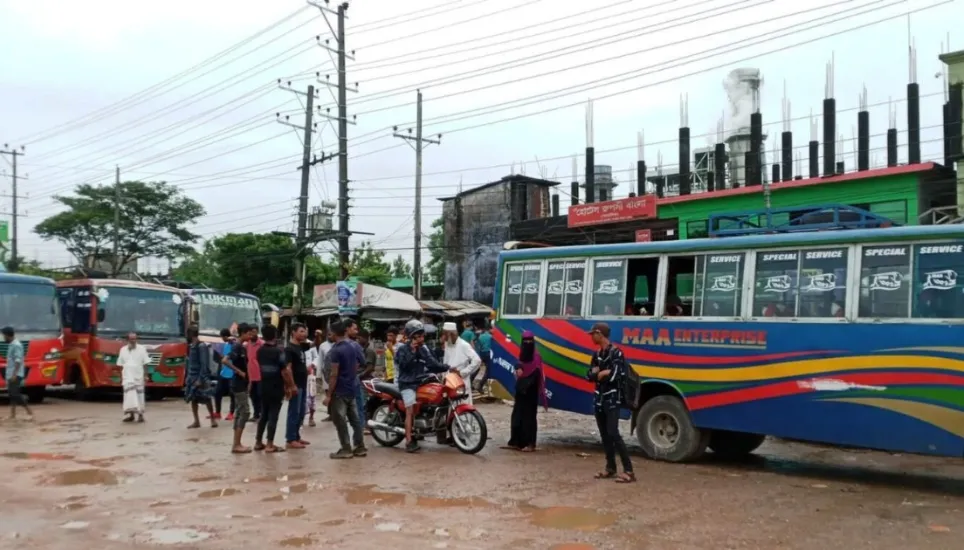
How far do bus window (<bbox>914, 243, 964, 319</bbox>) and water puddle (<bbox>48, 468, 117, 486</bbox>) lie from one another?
8439 millimetres

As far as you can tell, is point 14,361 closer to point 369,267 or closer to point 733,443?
point 733,443

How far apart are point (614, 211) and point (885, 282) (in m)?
24.3

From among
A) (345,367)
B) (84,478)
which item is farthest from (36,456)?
(345,367)

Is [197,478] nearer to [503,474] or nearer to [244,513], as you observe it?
[244,513]

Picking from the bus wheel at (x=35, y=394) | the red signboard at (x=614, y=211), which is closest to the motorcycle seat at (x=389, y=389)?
the bus wheel at (x=35, y=394)

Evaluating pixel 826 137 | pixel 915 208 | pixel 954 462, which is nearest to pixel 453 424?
pixel 954 462

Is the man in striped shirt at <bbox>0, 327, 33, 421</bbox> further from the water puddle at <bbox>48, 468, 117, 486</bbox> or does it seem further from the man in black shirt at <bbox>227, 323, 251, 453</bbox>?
the water puddle at <bbox>48, 468, 117, 486</bbox>

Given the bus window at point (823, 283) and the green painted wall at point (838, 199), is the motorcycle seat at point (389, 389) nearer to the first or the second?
the bus window at point (823, 283)

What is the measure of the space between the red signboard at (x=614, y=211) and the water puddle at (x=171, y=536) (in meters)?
26.5

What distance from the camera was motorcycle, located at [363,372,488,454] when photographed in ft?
36.1

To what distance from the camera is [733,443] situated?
1105cm

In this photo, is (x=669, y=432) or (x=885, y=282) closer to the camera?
(x=885, y=282)

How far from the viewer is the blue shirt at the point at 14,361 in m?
15.4

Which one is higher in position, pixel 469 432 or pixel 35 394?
pixel 469 432
